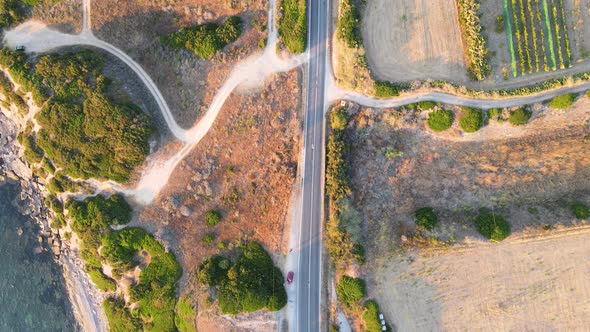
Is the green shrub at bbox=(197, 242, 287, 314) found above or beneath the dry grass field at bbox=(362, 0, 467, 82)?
beneath

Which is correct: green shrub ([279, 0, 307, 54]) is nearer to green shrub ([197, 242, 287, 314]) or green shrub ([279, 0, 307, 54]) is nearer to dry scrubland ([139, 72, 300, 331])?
dry scrubland ([139, 72, 300, 331])

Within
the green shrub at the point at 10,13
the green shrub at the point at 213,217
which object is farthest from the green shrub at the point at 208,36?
the green shrub at the point at 10,13

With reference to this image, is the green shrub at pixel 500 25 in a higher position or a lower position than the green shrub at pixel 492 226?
higher

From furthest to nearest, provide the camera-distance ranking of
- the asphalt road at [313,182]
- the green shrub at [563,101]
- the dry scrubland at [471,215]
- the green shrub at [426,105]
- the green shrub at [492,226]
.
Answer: the asphalt road at [313,182]
the green shrub at [426,105]
the green shrub at [563,101]
the dry scrubland at [471,215]
the green shrub at [492,226]

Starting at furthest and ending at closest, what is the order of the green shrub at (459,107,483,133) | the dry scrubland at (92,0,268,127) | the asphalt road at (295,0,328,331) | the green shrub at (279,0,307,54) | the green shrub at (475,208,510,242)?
the dry scrubland at (92,0,268,127)
the green shrub at (279,0,307,54)
the asphalt road at (295,0,328,331)
the green shrub at (459,107,483,133)
the green shrub at (475,208,510,242)

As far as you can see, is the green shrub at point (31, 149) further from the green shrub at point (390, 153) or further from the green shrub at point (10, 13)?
the green shrub at point (390, 153)

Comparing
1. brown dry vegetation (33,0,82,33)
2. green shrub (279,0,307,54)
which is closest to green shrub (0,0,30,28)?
brown dry vegetation (33,0,82,33)

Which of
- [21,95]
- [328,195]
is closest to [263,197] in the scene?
[328,195]

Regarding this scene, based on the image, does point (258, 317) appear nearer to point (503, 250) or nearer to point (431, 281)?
point (431, 281)
